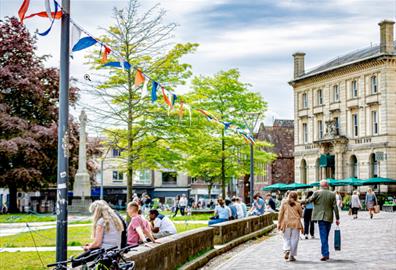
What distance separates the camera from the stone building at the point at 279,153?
87000mm

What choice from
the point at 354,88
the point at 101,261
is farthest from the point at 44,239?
the point at 354,88

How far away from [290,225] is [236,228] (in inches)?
236

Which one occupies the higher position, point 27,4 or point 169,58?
point 169,58

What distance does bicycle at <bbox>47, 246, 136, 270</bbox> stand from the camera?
349 inches

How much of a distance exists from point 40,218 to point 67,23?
28797mm

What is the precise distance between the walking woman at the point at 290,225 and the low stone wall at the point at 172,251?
1890mm

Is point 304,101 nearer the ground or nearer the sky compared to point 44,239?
nearer the sky

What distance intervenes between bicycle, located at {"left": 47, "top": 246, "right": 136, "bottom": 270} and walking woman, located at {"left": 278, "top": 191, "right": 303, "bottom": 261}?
24.8 ft

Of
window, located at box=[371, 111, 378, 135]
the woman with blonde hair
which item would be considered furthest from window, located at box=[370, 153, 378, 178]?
the woman with blonde hair

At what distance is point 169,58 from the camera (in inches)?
1214

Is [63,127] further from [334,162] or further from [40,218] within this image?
[334,162]

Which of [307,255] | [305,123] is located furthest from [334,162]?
[307,255]

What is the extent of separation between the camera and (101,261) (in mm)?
8977

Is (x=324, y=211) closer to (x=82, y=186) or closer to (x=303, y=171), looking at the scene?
(x=82, y=186)
